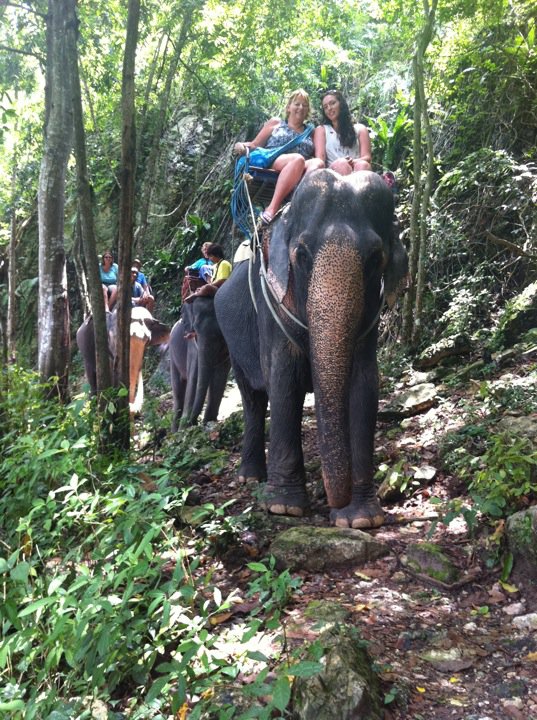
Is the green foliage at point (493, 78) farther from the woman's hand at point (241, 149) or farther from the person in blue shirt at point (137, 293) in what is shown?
the person in blue shirt at point (137, 293)

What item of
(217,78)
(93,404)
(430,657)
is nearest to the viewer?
(430,657)

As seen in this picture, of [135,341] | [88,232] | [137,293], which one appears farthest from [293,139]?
[137,293]

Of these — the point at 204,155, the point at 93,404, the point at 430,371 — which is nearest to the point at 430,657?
the point at 93,404

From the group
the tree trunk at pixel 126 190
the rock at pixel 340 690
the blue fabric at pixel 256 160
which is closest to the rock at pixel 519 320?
the blue fabric at pixel 256 160

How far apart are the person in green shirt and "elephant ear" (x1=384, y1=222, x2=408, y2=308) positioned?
13.9ft

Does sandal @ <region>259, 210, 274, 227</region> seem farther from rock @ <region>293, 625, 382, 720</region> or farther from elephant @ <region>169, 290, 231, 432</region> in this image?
elephant @ <region>169, 290, 231, 432</region>

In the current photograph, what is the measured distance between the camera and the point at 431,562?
137 inches

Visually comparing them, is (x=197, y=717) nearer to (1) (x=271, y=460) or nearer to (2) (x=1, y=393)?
(1) (x=271, y=460)

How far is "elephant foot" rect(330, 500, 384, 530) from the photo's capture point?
4.06 m

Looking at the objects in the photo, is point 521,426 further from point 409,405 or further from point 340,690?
point 340,690

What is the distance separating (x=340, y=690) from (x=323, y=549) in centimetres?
128

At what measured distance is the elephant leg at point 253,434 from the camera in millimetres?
5711

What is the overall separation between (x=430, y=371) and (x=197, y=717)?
6.22 metres

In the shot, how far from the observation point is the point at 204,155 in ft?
61.3
